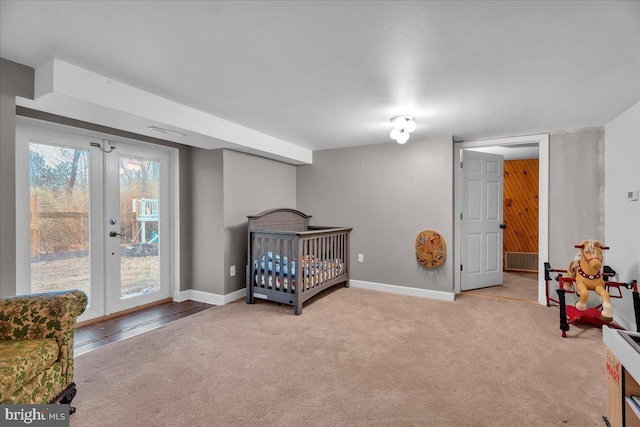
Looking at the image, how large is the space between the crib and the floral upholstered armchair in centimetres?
188

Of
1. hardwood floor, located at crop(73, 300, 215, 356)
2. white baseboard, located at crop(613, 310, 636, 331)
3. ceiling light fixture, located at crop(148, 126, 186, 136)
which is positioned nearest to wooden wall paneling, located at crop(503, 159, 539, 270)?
white baseboard, located at crop(613, 310, 636, 331)

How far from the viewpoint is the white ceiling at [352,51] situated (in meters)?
1.39

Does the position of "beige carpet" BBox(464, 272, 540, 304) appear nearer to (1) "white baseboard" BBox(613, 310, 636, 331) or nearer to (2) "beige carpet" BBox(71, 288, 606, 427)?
(1) "white baseboard" BBox(613, 310, 636, 331)

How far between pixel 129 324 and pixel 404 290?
125 inches

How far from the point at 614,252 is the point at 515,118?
5.59 feet

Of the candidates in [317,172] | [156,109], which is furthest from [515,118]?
[156,109]

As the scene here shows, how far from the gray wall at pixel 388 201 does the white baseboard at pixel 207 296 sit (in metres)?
1.62

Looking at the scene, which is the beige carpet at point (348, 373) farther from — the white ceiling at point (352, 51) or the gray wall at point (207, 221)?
the white ceiling at point (352, 51)

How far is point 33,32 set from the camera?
1.58m

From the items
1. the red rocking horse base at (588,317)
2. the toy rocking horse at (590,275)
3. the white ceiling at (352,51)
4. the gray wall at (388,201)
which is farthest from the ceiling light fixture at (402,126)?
the red rocking horse base at (588,317)

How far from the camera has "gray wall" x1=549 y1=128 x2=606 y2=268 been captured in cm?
327

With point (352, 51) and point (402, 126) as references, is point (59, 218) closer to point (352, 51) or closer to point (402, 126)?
point (352, 51)

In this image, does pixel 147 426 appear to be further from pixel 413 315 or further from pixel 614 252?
pixel 614 252

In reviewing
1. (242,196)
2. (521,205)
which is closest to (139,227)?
(242,196)
